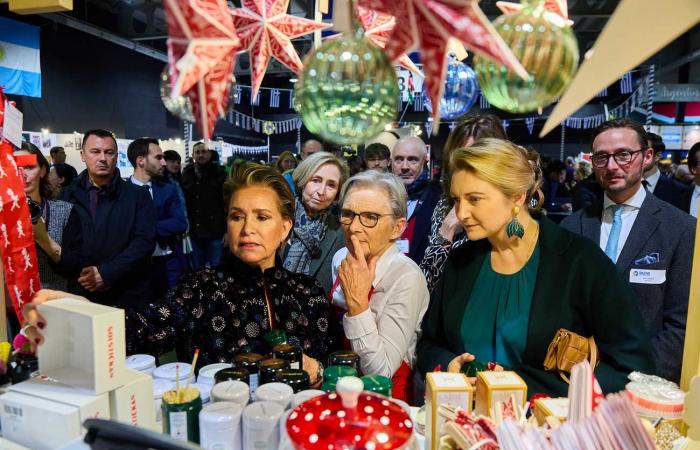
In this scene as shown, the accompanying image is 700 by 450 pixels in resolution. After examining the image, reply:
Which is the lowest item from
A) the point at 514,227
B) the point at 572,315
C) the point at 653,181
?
the point at 572,315

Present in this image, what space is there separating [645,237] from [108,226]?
2.94 metres

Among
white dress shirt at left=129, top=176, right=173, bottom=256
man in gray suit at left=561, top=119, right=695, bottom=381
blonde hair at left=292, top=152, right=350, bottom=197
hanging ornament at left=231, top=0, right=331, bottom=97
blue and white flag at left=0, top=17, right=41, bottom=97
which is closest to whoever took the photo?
hanging ornament at left=231, top=0, right=331, bottom=97

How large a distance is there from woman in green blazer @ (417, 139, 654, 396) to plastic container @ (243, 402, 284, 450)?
613 mm

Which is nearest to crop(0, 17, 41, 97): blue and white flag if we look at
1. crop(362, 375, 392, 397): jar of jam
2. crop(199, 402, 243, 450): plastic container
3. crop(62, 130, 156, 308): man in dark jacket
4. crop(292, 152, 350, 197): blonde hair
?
crop(62, 130, 156, 308): man in dark jacket

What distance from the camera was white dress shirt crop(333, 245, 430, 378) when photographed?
1504mm

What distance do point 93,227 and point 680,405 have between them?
3.01 meters

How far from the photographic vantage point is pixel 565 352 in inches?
54.5

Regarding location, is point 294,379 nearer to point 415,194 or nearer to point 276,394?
point 276,394

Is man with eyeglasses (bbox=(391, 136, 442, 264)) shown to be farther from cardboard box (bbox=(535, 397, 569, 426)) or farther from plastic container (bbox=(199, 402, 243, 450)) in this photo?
plastic container (bbox=(199, 402, 243, 450))

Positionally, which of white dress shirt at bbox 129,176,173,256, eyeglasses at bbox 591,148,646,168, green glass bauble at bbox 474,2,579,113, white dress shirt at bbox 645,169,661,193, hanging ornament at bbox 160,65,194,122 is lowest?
white dress shirt at bbox 129,176,173,256

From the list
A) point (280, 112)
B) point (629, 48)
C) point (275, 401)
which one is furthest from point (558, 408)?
point (280, 112)

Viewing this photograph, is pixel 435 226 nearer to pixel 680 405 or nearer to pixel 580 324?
pixel 580 324

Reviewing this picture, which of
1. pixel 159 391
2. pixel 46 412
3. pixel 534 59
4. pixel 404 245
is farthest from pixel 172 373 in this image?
pixel 404 245

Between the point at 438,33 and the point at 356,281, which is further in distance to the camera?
the point at 356,281
